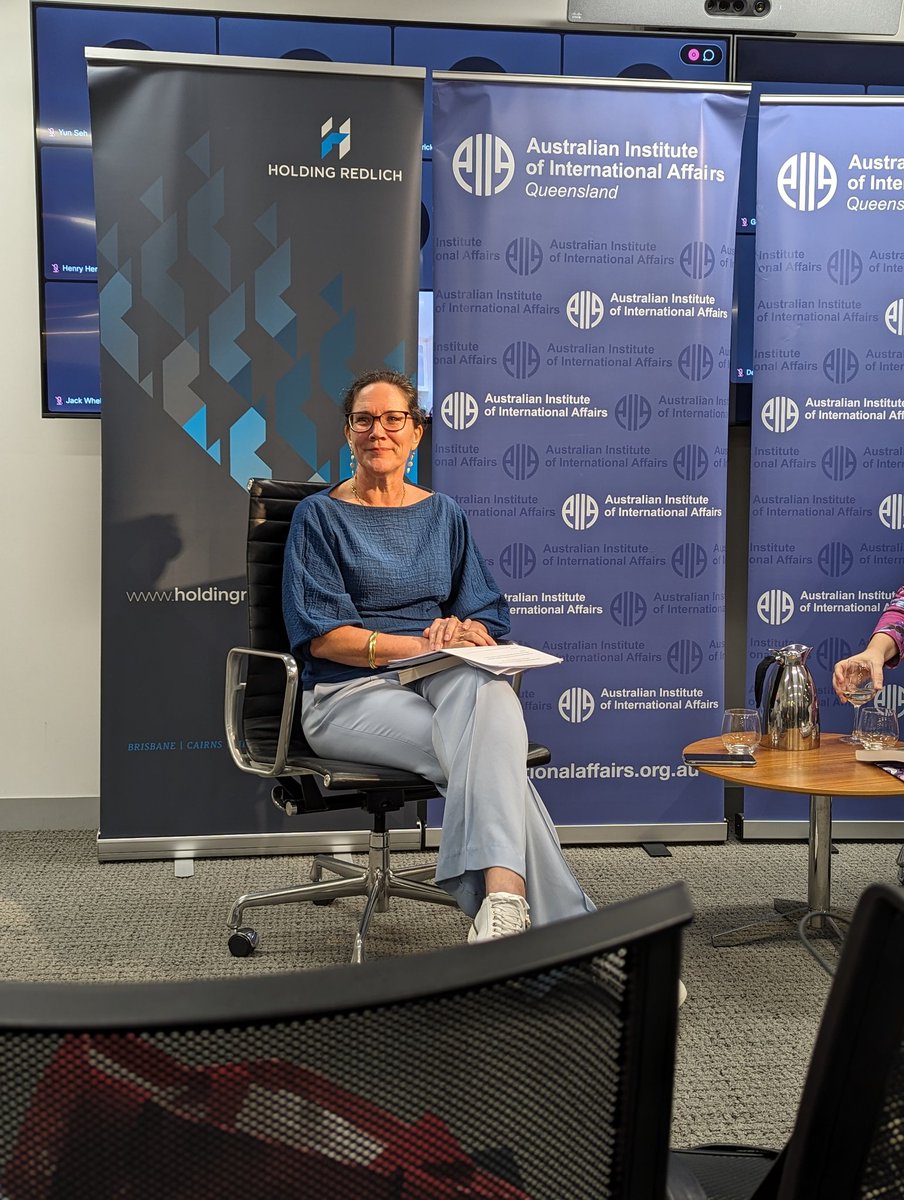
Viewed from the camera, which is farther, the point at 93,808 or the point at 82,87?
the point at 93,808

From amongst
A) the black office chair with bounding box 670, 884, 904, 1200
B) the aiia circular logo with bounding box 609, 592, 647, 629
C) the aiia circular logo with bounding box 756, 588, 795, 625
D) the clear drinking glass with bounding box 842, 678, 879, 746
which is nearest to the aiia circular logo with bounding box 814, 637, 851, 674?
the aiia circular logo with bounding box 756, 588, 795, 625

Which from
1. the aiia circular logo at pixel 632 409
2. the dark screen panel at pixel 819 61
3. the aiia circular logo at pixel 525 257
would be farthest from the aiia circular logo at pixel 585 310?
the dark screen panel at pixel 819 61

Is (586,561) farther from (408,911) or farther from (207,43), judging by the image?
(207,43)

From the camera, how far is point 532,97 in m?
3.52

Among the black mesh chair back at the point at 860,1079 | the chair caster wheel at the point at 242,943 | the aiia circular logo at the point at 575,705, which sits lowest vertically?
the chair caster wheel at the point at 242,943

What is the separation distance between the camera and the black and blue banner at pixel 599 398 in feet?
11.6

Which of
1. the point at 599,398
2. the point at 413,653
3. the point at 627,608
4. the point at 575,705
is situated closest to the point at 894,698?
the point at 627,608

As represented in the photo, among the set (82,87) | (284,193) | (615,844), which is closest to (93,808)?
(615,844)

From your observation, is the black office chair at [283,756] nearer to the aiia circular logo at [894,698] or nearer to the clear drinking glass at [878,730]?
the clear drinking glass at [878,730]

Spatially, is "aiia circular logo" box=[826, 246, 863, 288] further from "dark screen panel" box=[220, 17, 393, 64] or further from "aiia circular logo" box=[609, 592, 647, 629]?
"dark screen panel" box=[220, 17, 393, 64]

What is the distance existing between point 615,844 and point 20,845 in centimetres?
207

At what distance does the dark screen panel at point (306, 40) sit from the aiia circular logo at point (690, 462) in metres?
1.72

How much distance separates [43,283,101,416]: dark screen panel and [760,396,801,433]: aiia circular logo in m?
2.29

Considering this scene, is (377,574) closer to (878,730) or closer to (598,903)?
(598,903)
